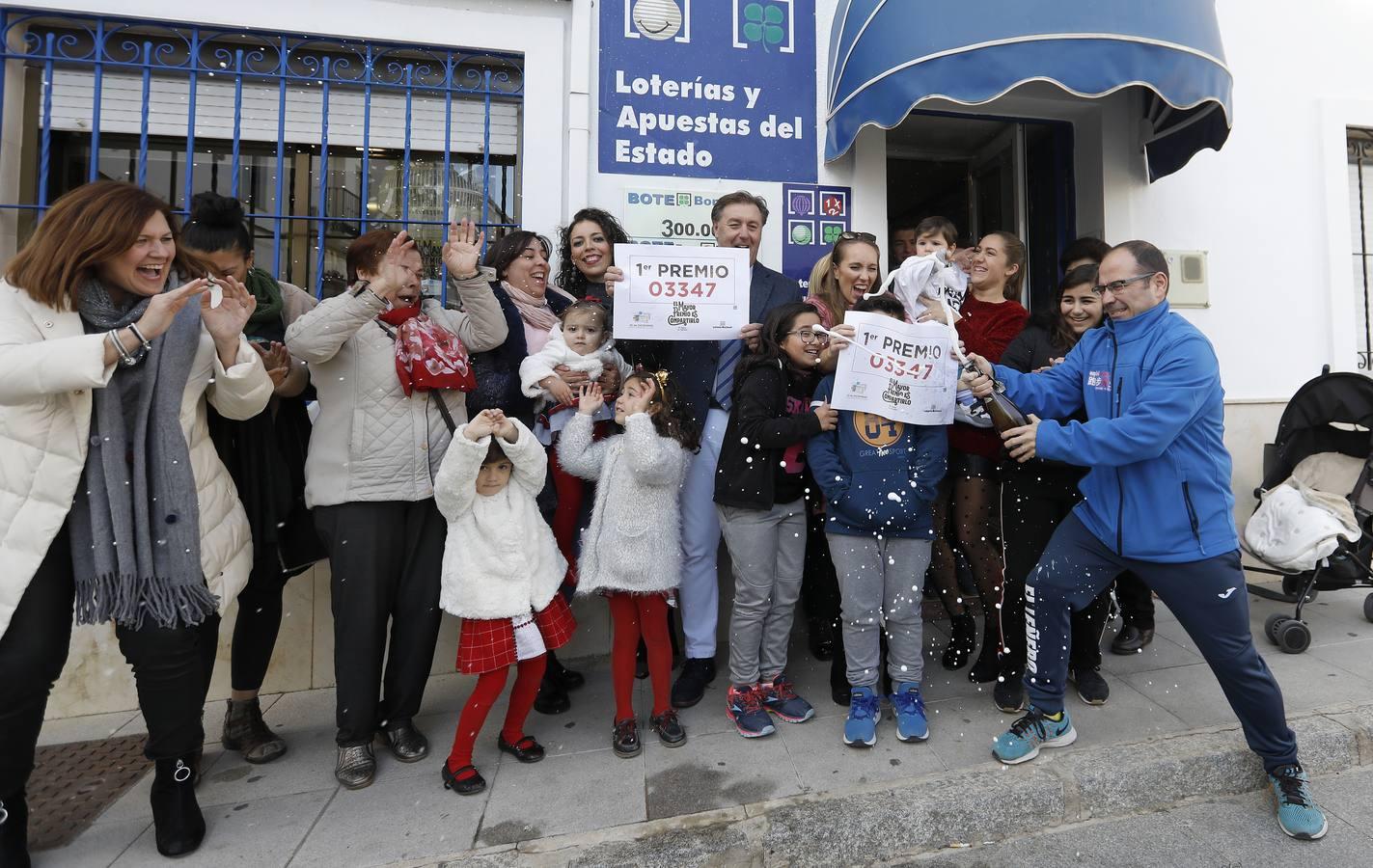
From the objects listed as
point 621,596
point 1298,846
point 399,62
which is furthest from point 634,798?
point 399,62

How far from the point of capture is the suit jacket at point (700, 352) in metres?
3.37

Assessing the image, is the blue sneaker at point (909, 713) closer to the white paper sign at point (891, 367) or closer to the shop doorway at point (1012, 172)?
the white paper sign at point (891, 367)

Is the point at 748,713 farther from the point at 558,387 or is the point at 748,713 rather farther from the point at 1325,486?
the point at 1325,486

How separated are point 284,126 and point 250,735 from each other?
3.47 metres

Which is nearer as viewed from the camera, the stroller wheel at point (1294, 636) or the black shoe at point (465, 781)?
the black shoe at point (465, 781)

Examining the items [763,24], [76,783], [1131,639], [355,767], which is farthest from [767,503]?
[763,24]

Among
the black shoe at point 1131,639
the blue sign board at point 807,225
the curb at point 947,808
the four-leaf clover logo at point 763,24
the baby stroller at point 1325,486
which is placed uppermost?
the four-leaf clover logo at point 763,24

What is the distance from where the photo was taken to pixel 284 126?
4145 mm

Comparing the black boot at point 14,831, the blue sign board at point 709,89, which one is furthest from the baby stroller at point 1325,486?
Result: the black boot at point 14,831

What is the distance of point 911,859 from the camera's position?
2443 millimetres

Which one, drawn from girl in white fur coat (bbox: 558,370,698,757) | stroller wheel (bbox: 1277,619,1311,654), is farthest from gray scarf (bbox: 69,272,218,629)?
stroller wheel (bbox: 1277,619,1311,654)

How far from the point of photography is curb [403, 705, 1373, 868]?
2293mm

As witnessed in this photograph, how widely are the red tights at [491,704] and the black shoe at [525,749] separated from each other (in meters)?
0.02

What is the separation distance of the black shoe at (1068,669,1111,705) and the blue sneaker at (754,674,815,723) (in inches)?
52.4
